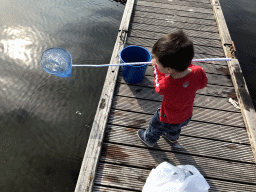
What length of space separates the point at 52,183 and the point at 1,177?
805 mm

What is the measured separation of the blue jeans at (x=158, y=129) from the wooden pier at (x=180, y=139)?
0.21 m

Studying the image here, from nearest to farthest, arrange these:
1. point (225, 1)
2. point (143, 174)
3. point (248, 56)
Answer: point (143, 174)
point (248, 56)
point (225, 1)

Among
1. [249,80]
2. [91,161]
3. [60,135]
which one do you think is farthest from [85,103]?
[249,80]

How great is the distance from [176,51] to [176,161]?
1591mm

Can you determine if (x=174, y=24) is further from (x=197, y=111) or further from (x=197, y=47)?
(x=197, y=111)

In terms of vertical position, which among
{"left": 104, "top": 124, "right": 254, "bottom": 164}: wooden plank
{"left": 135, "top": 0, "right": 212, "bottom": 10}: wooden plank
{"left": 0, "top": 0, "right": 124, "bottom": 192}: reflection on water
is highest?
{"left": 135, "top": 0, "right": 212, "bottom": 10}: wooden plank

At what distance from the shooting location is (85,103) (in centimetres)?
379

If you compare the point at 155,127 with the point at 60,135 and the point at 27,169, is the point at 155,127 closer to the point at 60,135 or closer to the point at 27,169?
the point at 60,135

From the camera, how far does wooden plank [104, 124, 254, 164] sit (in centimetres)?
238

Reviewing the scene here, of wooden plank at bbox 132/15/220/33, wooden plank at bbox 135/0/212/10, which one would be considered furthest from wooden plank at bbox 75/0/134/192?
wooden plank at bbox 135/0/212/10

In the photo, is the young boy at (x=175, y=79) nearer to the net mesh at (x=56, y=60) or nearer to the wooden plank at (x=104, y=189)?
the wooden plank at (x=104, y=189)

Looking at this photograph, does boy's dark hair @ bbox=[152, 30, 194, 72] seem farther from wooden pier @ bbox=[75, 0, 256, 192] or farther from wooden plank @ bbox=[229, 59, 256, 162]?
wooden plank @ bbox=[229, 59, 256, 162]

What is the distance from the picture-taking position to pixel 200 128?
8.58ft

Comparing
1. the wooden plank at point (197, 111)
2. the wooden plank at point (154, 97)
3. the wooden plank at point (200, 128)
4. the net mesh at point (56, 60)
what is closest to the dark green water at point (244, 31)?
the wooden plank at point (154, 97)
